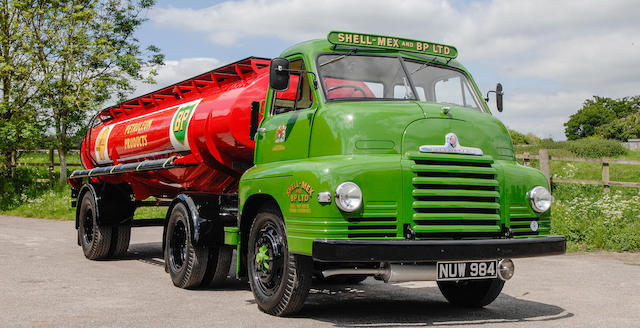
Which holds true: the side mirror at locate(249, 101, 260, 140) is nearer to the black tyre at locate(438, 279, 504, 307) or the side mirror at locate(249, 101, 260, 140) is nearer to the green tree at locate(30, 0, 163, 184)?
the black tyre at locate(438, 279, 504, 307)

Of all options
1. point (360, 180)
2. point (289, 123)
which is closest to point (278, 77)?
point (289, 123)

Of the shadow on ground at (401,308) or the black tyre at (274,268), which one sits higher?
the black tyre at (274,268)

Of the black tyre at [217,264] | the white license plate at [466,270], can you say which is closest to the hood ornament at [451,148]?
the white license plate at [466,270]

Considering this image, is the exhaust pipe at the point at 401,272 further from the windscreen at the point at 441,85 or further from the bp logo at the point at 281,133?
the windscreen at the point at 441,85

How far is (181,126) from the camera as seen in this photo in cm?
959

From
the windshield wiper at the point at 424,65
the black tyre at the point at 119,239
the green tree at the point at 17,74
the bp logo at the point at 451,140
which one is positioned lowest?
the black tyre at the point at 119,239

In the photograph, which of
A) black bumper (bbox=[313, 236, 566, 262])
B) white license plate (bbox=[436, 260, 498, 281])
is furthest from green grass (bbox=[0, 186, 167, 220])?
black bumper (bbox=[313, 236, 566, 262])

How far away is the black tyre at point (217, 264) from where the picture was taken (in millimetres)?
8805

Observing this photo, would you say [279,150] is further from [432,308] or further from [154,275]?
[154,275]

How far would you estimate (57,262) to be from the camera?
450 inches

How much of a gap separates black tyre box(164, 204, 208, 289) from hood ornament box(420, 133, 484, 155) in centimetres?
360

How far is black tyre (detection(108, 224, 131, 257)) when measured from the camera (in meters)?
12.2

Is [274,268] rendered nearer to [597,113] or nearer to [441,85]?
[441,85]

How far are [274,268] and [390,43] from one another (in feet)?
8.63
